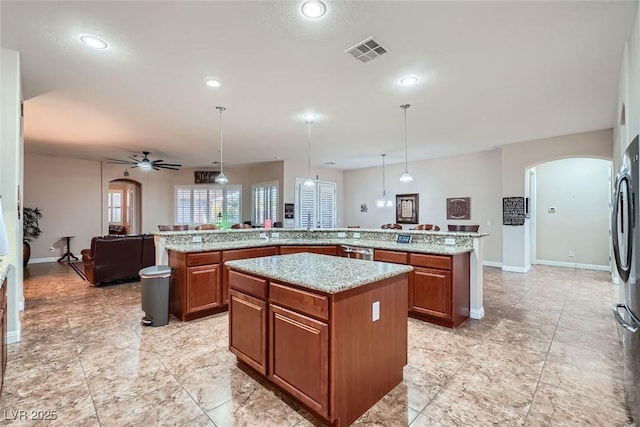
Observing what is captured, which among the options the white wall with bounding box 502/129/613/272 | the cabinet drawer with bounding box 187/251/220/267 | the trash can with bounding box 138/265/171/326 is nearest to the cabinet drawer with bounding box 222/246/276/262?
the cabinet drawer with bounding box 187/251/220/267

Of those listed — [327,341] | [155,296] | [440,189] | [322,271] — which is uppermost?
[440,189]

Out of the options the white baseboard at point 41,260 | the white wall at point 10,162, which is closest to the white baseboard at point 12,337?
the white wall at point 10,162

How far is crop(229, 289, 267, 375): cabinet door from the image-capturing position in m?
2.13

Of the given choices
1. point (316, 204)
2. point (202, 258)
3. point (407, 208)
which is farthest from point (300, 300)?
point (316, 204)

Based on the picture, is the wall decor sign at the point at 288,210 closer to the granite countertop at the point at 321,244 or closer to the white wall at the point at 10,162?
the granite countertop at the point at 321,244

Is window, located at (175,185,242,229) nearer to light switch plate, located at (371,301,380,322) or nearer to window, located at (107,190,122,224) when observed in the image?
window, located at (107,190,122,224)

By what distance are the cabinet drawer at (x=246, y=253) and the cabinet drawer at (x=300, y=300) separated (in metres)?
1.91

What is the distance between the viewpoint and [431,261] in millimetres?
3342

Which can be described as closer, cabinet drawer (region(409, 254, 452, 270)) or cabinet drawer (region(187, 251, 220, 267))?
cabinet drawer (region(409, 254, 452, 270))

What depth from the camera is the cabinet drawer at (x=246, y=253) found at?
12.4 feet

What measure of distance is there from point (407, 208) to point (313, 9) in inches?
287

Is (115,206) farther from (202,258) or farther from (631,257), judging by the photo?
(631,257)

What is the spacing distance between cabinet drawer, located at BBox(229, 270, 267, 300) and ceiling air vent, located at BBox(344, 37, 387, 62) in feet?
7.24

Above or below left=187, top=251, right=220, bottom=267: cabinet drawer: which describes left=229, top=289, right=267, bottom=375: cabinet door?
below
